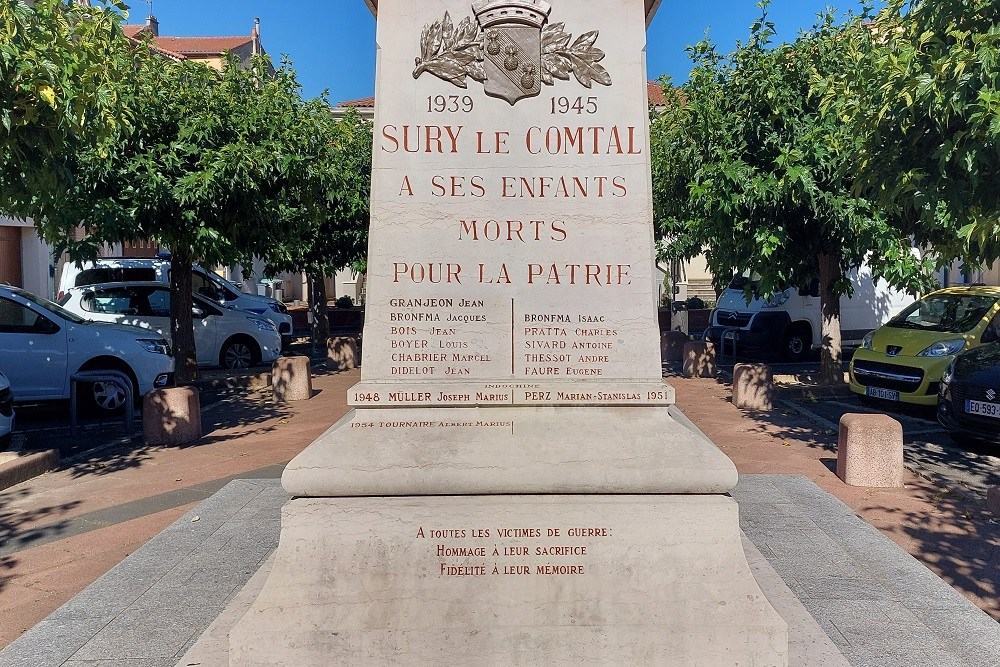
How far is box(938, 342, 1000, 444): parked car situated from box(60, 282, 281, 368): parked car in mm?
11865

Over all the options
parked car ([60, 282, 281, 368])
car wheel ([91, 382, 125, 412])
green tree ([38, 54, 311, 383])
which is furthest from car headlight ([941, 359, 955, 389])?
parked car ([60, 282, 281, 368])

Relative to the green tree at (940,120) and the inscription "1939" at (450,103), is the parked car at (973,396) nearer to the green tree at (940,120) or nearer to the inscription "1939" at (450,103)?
the green tree at (940,120)

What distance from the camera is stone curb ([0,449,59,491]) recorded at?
8156mm

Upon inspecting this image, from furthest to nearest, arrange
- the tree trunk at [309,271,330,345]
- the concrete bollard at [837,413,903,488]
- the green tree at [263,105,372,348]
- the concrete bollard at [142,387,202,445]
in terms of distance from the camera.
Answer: the tree trunk at [309,271,330,345] < the green tree at [263,105,372,348] < the concrete bollard at [142,387,202,445] < the concrete bollard at [837,413,903,488]

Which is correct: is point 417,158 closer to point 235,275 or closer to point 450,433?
point 450,433

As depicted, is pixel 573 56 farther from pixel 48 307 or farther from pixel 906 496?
pixel 48 307

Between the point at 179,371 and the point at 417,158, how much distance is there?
10971 mm

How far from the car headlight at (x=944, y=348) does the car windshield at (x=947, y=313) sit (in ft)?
1.19

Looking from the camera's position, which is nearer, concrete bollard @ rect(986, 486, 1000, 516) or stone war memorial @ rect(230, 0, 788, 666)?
stone war memorial @ rect(230, 0, 788, 666)

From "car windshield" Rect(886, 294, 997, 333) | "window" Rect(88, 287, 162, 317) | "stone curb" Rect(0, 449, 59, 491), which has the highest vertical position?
"window" Rect(88, 287, 162, 317)

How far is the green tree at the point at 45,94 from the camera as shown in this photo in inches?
260

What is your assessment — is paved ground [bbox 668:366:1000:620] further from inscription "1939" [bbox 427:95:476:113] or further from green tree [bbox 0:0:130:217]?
green tree [bbox 0:0:130:217]

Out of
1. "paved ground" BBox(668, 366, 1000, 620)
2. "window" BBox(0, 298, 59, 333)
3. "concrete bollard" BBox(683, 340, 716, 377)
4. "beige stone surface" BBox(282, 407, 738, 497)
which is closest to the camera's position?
"beige stone surface" BBox(282, 407, 738, 497)

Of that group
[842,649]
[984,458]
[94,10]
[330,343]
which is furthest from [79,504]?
[330,343]
